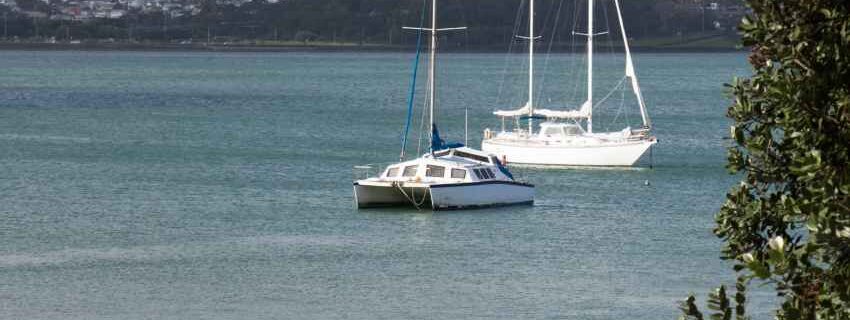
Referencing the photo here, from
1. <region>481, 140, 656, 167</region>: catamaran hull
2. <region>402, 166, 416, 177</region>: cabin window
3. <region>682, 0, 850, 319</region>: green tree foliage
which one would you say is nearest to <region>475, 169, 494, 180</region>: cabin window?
<region>402, 166, 416, 177</region>: cabin window

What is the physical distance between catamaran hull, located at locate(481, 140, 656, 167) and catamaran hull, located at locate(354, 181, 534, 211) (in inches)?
414

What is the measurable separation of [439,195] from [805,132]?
32655mm

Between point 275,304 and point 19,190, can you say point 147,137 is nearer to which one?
point 19,190

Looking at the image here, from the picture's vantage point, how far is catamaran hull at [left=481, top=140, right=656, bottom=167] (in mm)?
55438

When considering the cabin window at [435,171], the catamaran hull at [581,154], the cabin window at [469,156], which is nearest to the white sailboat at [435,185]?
the cabin window at [435,171]

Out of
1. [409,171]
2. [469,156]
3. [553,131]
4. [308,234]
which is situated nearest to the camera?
[308,234]

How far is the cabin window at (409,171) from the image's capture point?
44000mm

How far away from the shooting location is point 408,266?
36000mm

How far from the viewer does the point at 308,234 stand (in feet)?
134

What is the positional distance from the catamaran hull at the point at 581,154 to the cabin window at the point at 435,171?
36.9ft

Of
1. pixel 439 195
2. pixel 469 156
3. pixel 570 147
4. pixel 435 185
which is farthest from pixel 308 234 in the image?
pixel 570 147

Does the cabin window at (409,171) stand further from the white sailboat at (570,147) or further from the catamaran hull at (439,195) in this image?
the white sailboat at (570,147)

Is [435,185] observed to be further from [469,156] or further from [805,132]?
[805,132]

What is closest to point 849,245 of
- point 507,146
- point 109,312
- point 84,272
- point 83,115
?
point 109,312
